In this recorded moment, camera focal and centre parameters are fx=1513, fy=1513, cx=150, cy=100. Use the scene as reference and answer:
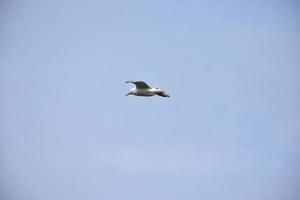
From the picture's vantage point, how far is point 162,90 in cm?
13725

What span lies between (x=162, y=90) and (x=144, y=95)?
1.70 m

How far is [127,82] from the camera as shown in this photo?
135 m

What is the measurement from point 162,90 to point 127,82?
4.07 meters

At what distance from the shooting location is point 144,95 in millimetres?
137375

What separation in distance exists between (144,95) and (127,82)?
3.24m
